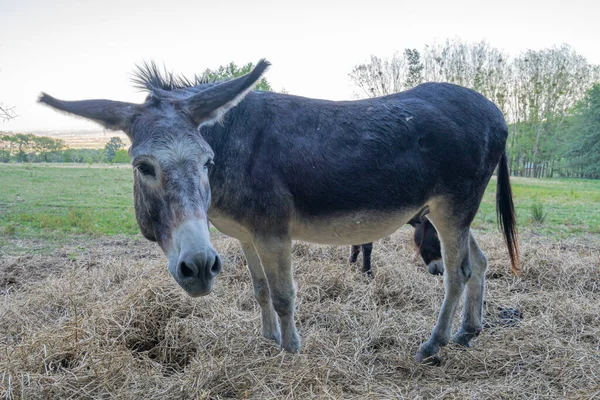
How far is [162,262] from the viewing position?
5516 millimetres

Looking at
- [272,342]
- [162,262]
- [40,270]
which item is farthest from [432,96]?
[40,270]

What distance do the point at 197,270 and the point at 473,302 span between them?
2.88m

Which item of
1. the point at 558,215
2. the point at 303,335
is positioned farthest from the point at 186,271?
the point at 558,215

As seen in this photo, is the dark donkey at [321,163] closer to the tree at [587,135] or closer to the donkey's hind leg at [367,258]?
the donkey's hind leg at [367,258]

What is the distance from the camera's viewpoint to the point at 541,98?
31.5m

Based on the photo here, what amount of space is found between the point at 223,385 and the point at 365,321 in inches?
70.0

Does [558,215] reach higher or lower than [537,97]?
lower

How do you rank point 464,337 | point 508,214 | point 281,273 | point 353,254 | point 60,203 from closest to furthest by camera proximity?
point 281,273
point 464,337
point 508,214
point 353,254
point 60,203

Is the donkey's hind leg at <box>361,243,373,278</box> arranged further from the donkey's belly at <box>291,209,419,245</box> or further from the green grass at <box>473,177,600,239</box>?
the green grass at <box>473,177,600,239</box>

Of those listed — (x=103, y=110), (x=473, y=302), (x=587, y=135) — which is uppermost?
(x=587, y=135)

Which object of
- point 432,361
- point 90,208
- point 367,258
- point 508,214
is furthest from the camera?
point 90,208

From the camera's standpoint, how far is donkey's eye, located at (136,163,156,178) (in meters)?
2.15

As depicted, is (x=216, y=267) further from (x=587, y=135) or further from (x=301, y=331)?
(x=587, y=135)

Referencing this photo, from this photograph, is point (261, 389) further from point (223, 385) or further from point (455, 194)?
point (455, 194)
